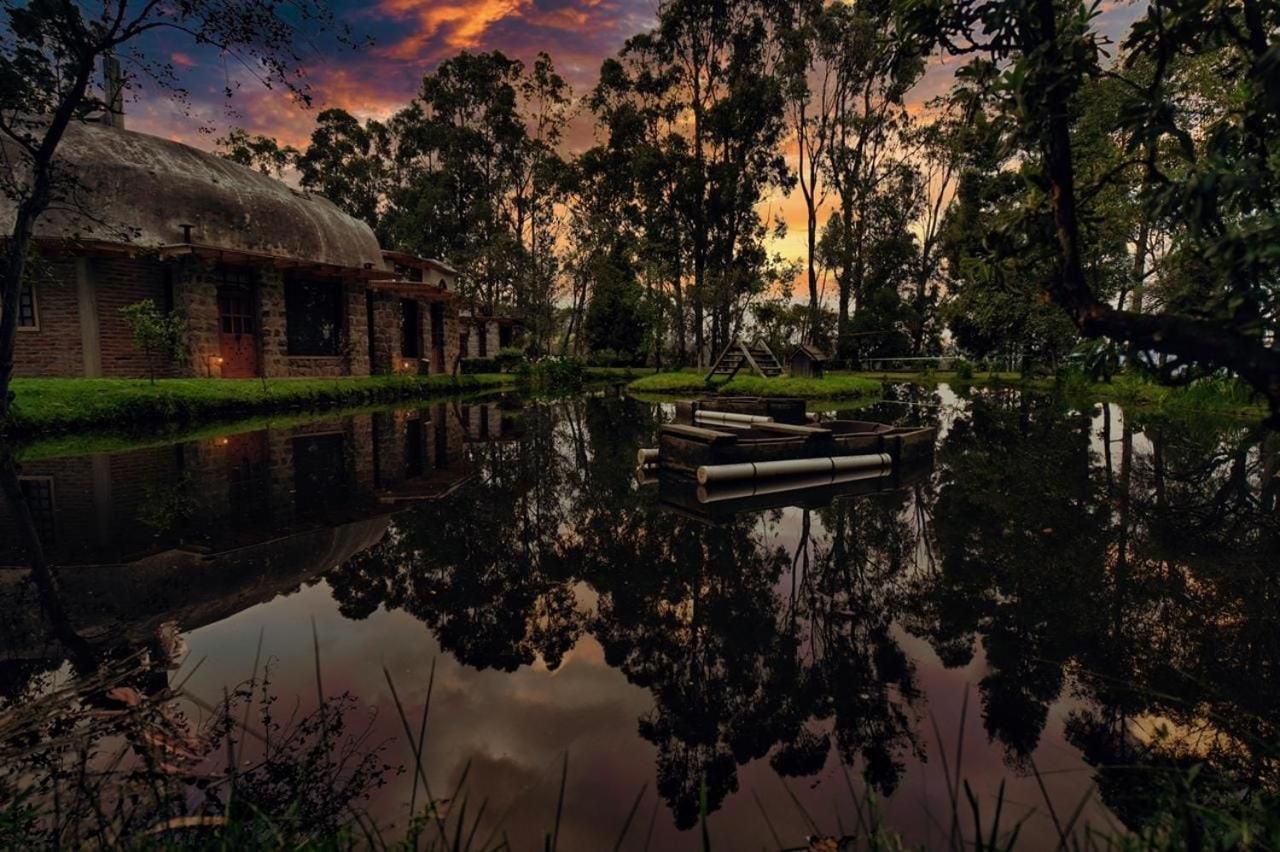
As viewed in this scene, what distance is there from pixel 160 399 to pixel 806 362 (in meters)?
29.8

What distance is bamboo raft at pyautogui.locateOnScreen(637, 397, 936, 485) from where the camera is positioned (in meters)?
9.52

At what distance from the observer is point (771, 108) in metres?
35.0

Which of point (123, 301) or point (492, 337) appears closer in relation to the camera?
point (123, 301)

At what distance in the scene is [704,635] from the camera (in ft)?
14.8

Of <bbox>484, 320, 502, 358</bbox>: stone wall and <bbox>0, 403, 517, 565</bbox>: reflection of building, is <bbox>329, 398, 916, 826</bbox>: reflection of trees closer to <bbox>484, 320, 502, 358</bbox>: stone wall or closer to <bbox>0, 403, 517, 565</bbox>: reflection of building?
<bbox>0, 403, 517, 565</bbox>: reflection of building

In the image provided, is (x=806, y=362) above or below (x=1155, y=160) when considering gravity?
below

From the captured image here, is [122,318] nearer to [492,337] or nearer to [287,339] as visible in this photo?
[287,339]

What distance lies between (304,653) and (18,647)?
1986mm

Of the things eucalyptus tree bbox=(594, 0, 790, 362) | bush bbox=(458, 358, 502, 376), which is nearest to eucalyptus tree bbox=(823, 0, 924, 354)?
eucalyptus tree bbox=(594, 0, 790, 362)

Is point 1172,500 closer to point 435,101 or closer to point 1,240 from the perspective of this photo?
point 1,240

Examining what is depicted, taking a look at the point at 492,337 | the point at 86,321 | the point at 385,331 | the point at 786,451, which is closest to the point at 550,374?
the point at 492,337

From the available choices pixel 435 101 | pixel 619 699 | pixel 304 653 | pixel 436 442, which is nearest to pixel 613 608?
pixel 619 699

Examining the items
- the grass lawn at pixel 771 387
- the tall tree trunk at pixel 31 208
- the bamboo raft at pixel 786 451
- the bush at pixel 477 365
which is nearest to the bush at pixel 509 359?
the bush at pixel 477 365

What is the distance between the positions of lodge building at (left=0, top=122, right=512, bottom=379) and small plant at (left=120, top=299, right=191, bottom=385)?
1030 millimetres
